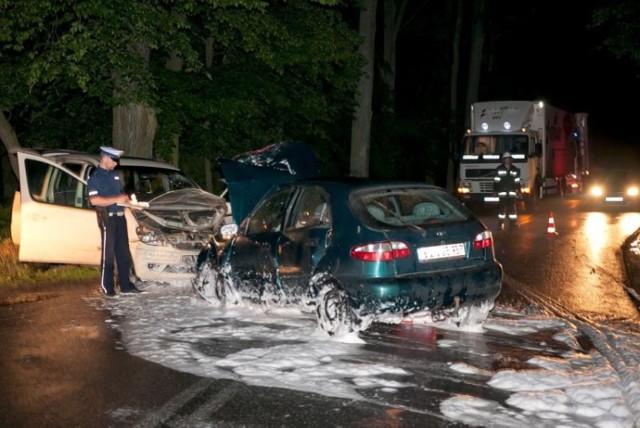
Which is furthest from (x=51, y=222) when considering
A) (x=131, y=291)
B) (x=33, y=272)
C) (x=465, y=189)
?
(x=465, y=189)

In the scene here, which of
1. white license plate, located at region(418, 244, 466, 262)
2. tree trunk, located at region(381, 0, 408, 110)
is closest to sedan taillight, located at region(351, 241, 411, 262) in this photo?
white license plate, located at region(418, 244, 466, 262)

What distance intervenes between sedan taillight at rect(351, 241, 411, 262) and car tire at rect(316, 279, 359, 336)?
0.41 metres

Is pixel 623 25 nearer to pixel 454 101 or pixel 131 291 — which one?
pixel 131 291

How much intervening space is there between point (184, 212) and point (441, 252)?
5.04 meters

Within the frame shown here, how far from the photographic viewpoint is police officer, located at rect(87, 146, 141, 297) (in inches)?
412

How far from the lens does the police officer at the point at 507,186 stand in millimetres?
18844

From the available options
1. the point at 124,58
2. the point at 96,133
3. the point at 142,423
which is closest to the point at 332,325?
the point at 142,423

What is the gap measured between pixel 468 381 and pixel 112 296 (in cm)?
564

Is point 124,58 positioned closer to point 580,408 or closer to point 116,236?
point 116,236

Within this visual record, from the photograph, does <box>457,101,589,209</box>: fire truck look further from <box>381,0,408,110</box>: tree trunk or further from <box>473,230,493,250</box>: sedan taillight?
<box>473,230,493,250</box>: sedan taillight

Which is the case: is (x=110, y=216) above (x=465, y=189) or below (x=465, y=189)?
below

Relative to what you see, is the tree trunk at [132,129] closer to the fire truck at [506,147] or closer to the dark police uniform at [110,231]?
the dark police uniform at [110,231]

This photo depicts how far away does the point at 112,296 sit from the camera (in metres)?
10.6

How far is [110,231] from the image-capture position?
1057 centimetres
